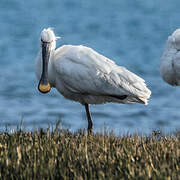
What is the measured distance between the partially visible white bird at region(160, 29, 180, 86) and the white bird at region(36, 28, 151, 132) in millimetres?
922

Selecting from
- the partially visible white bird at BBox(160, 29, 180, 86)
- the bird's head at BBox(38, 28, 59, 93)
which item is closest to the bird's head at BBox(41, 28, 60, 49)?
the bird's head at BBox(38, 28, 59, 93)

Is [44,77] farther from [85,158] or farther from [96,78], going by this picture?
[85,158]

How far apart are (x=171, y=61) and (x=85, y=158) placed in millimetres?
4233

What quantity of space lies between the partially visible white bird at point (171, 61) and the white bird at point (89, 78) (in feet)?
3.02

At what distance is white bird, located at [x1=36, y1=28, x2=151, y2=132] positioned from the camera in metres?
8.32

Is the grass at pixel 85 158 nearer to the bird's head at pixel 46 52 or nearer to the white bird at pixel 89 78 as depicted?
the white bird at pixel 89 78

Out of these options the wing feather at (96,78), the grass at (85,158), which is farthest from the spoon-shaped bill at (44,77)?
the grass at (85,158)

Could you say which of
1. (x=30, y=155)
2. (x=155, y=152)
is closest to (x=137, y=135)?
(x=155, y=152)

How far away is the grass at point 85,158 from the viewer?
4898 mm

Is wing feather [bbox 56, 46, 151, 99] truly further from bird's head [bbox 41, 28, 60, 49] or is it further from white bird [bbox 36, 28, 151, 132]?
bird's head [bbox 41, 28, 60, 49]

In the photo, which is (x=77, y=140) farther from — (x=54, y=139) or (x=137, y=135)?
(x=137, y=135)

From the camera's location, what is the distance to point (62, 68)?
325 inches

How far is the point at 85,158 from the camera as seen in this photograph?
5328 mm

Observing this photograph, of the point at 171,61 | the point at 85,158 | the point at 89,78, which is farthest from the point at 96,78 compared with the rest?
the point at 85,158
